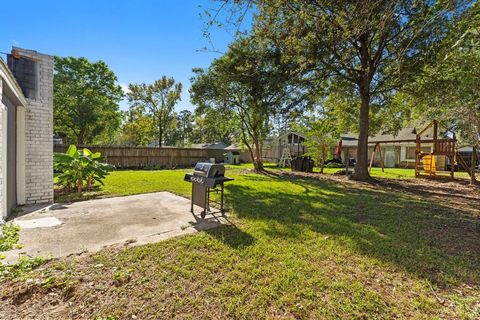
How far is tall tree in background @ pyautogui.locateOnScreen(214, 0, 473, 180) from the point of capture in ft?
15.7

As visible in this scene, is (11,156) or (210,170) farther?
(11,156)

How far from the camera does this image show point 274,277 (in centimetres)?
241

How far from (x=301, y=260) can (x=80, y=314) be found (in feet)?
7.36

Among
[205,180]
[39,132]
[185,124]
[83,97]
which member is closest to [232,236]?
[205,180]

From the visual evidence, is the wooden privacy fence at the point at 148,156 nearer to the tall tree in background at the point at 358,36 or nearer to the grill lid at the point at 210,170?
the grill lid at the point at 210,170

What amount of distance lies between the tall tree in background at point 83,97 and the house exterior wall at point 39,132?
62.6 ft

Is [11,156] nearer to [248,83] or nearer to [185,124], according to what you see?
[248,83]

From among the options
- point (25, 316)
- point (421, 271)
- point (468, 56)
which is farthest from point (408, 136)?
point (25, 316)

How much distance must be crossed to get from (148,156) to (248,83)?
9737mm

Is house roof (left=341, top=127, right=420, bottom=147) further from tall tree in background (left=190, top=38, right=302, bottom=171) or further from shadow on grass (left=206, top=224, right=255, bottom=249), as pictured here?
shadow on grass (left=206, top=224, right=255, bottom=249)

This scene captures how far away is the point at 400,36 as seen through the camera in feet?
25.6

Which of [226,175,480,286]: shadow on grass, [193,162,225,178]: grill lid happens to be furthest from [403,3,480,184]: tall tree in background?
[193,162,225,178]: grill lid

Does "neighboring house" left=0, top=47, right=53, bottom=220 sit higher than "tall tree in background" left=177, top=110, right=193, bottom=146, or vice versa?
"tall tree in background" left=177, top=110, right=193, bottom=146

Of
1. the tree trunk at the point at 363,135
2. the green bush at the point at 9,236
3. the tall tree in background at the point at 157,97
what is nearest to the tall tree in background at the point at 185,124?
the tall tree in background at the point at 157,97
